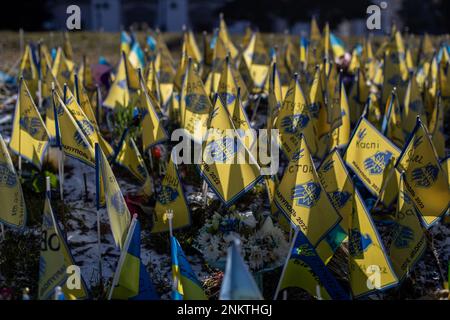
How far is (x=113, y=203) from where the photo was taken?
586cm

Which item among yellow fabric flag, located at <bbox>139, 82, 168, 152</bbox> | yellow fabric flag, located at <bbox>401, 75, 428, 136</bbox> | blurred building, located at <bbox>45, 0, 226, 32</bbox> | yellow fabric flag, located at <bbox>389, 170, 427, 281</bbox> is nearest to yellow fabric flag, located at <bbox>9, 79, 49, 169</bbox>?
yellow fabric flag, located at <bbox>139, 82, 168, 152</bbox>

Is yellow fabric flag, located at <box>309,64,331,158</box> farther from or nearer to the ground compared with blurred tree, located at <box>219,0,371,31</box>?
nearer to the ground

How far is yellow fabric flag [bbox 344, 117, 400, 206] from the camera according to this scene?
710 centimetres

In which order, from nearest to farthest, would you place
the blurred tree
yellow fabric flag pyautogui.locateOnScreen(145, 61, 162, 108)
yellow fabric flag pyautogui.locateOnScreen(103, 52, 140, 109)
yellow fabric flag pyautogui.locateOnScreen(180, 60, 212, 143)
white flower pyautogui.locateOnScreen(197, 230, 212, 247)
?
white flower pyautogui.locateOnScreen(197, 230, 212, 247) → yellow fabric flag pyautogui.locateOnScreen(180, 60, 212, 143) → yellow fabric flag pyautogui.locateOnScreen(145, 61, 162, 108) → yellow fabric flag pyautogui.locateOnScreen(103, 52, 140, 109) → the blurred tree

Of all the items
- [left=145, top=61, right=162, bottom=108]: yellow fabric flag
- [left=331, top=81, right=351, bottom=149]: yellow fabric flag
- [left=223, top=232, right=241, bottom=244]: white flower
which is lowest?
[left=223, top=232, right=241, bottom=244]: white flower

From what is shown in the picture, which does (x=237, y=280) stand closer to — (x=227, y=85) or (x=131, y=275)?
(x=131, y=275)

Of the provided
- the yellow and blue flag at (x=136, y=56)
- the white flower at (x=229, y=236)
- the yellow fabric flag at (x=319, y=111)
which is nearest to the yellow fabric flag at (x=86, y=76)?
the yellow and blue flag at (x=136, y=56)

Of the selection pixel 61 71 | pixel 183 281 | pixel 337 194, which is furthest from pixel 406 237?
pixel 61 71

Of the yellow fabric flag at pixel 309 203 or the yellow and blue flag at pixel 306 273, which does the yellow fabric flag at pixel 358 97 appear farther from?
the yellow and blue flag at pixel 306 273

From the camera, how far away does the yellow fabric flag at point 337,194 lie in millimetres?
6355

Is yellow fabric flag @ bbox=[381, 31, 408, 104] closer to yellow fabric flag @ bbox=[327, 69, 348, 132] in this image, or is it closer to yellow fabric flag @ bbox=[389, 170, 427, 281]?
yellow fabric flag @ bbox=[327, 69, 348, 132]

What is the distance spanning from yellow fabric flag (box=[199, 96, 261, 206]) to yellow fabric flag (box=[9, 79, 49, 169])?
6.32 ft

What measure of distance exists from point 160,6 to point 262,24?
583 cm

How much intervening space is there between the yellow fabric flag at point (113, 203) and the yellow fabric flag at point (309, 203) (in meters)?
1.50
